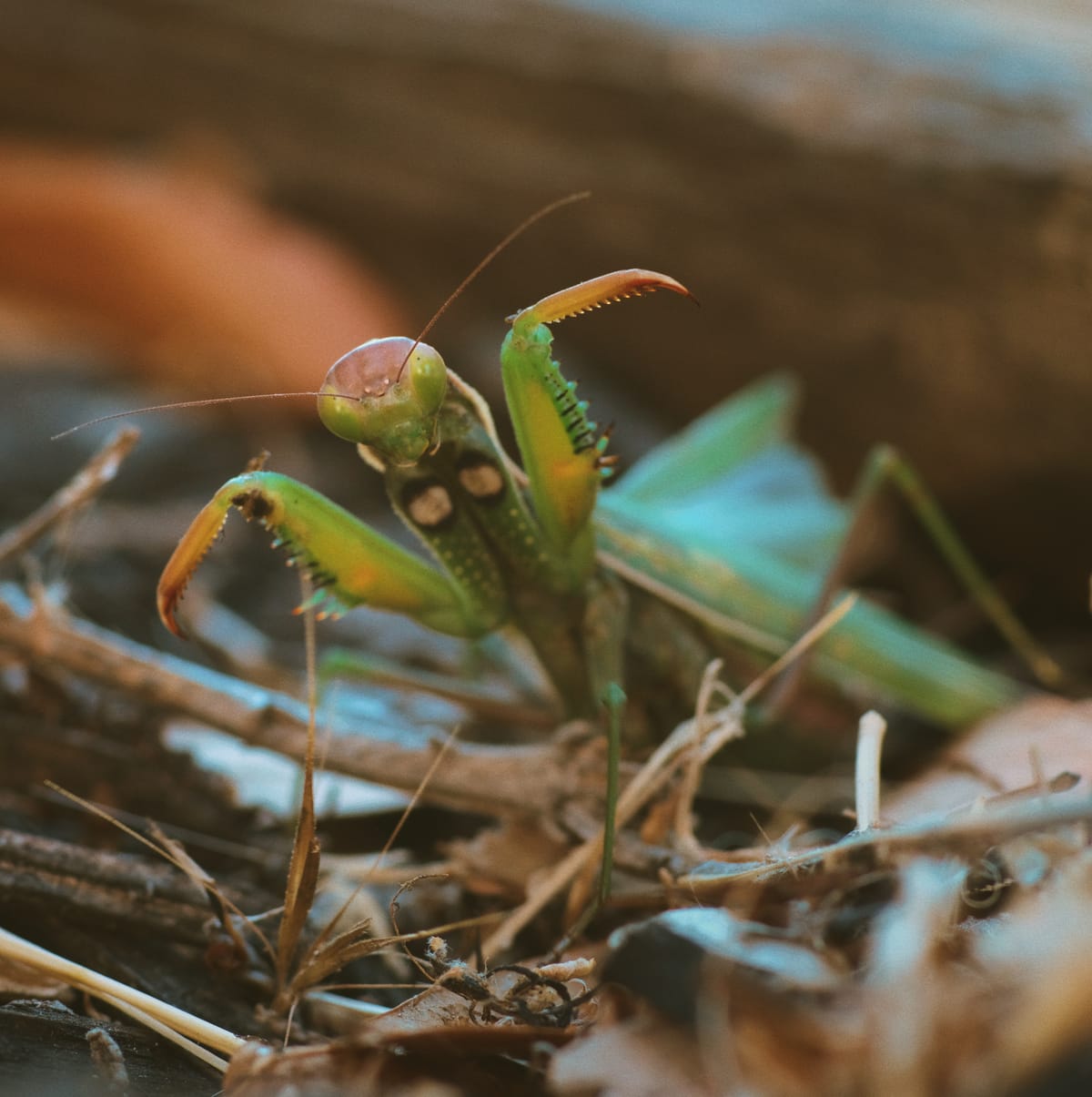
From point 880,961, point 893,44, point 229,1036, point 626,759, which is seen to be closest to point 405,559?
point 626,759

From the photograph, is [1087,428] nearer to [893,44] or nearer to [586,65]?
[893,44]

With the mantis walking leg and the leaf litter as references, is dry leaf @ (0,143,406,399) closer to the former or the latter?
the leaf litter

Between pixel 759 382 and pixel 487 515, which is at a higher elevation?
pixel 487 515

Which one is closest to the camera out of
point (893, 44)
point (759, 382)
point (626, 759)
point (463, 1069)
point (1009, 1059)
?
point (1009, 1059)

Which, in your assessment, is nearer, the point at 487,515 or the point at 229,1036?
the point at 229,1036

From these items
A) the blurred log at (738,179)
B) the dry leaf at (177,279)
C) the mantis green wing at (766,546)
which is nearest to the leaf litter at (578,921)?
the mantis green wing at (766,546)

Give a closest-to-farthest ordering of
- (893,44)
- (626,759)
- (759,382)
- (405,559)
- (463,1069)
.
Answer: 1. (463,1069)
2. (405,559)
3. (626,759)
4. (893,44)
5. (759,382)

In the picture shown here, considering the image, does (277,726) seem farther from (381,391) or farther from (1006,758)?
(1006,758)

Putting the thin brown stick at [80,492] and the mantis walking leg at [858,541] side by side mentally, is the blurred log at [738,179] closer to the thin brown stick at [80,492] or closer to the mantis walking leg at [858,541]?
the mantis walking leg at [858,541]
